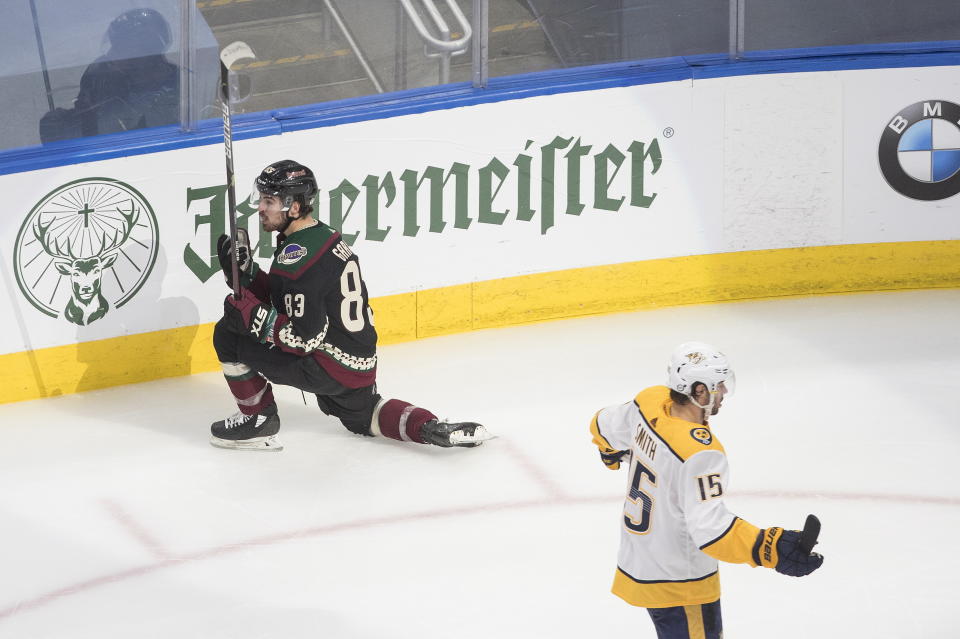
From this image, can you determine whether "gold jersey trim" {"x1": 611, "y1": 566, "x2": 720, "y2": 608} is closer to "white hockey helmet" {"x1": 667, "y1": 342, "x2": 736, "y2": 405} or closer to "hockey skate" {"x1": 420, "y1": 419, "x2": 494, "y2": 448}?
"white hockey helmet" {"x1": 667, "y1": 342, "x2": 736, "y2": 405}

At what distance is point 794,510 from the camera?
4.50 metres

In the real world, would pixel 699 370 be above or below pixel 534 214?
above

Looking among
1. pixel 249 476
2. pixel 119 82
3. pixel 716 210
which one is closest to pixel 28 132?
pixel 119 82

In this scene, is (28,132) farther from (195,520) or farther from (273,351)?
(195,520)

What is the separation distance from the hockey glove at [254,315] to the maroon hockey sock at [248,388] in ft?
0.69

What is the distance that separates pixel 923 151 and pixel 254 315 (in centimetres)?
355

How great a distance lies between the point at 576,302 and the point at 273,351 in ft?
6.59

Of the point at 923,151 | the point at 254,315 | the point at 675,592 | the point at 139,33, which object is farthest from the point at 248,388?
the point at 923,151

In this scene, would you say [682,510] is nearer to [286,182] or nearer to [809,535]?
[809,535]

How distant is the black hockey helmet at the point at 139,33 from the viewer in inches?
218

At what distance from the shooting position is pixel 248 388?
4.97 meters

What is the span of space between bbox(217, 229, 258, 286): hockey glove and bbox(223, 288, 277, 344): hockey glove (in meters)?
0.14

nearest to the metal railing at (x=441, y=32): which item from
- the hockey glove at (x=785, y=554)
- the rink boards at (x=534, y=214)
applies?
the rink boards at (x=534, y=214)

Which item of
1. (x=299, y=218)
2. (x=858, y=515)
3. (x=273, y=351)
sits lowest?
(x=858, y=515)
